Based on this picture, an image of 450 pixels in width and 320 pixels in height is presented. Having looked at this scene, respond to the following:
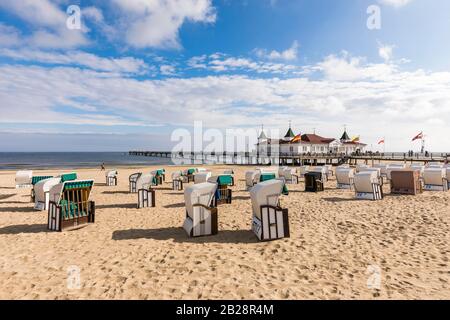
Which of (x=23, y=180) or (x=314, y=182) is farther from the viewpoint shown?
(x=23, y=180)

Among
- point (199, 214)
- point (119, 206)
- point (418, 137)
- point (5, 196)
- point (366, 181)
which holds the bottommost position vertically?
point (119, 206)

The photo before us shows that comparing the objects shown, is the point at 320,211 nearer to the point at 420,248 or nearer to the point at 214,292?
the point at 420,248

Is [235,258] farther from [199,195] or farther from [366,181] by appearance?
[366,181]

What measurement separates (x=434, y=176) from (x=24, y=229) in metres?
18.8

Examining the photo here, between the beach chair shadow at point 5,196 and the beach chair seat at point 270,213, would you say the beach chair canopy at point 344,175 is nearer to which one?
the beach chair seat at point 270,213

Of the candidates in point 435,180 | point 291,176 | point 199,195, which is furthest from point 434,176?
point 199,195

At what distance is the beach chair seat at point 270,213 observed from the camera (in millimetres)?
6887

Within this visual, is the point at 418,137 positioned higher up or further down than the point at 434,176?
higher up

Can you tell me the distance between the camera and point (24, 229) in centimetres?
834

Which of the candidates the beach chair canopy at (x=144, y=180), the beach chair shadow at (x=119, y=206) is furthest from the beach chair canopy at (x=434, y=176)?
the beach chair shadow at (x=119, y=206)

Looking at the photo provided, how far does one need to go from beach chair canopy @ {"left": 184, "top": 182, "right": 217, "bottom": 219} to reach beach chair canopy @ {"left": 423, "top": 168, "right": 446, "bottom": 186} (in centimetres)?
1347

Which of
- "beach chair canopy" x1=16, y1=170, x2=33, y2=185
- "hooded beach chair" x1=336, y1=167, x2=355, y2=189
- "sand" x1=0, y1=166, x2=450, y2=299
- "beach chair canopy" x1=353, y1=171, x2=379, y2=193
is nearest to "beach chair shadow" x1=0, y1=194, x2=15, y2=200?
"beach chair canopy" x1=16, y1=170, x2=33, y2=185

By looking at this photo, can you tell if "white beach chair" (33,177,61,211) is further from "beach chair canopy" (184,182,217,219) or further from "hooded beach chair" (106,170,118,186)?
"hooded beach chair" (106,170,118,186)

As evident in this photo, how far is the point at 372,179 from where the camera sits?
12031mm
